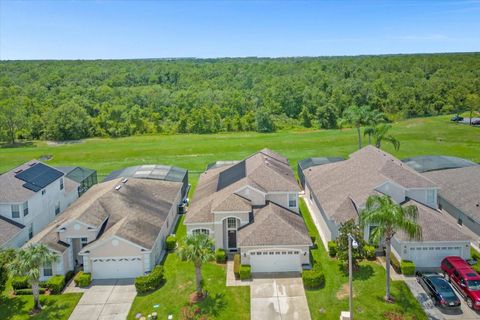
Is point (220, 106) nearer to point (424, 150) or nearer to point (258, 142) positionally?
point (258, 142)

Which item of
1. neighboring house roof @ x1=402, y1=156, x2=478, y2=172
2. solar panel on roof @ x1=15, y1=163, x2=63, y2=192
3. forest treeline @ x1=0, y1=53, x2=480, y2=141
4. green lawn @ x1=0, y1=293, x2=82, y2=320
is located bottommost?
green lawn @ x1=0, y1=293, x2=82, y2=320

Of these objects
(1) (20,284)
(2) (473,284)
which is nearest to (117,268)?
(1) (20,284)

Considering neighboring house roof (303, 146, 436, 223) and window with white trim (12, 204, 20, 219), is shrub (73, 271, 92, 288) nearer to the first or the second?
window with white trim (12, 204, 20, 219)

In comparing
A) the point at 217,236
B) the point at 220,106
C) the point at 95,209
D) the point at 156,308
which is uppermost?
the point at 220,106

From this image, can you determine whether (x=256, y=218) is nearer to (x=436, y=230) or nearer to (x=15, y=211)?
(x=436, y=230)

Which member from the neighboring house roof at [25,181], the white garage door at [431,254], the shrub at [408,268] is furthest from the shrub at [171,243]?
the white garage door at [431,254]

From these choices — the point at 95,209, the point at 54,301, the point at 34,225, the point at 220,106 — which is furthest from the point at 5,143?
the point at 54,301

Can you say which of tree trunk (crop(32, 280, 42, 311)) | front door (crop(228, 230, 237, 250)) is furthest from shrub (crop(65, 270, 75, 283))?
front door (crop(228, 230, 237, 250))
